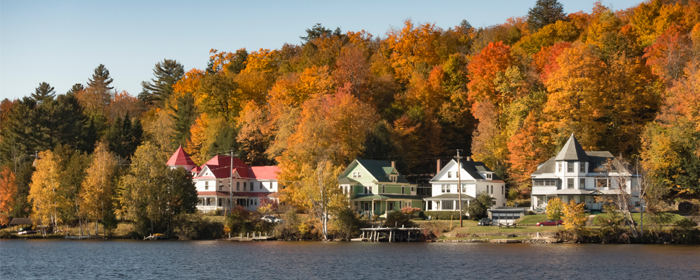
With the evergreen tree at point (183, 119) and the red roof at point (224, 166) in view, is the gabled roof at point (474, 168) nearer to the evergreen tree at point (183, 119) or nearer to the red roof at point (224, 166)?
the red roof at point (224, 166)

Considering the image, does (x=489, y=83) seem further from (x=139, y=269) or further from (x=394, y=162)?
(x=139, y=269)

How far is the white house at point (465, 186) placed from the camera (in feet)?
277

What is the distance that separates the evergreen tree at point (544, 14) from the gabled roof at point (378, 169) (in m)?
42.6

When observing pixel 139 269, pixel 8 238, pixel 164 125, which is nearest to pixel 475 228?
pixel 139 269

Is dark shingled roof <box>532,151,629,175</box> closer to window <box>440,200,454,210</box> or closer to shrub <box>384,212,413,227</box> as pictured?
window <box>440,200,454,210</box>

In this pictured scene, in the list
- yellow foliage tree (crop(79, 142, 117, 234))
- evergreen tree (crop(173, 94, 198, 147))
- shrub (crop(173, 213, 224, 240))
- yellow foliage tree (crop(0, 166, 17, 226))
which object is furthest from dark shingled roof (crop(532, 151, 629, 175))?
yellow foliage tree (crop(0, 166, 17, 226))

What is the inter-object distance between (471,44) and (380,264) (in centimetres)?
7716

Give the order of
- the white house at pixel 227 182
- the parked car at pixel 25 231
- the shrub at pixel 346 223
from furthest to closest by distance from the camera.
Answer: the white house at pixel 227 182 → the parked car at pixel 25 231 → the shrub at pixel 346 223

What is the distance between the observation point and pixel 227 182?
97.9 m

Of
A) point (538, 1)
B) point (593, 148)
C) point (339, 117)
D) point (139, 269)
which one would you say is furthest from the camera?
point (538, 1)

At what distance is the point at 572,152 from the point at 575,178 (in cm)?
300

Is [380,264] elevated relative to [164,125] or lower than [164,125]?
lower

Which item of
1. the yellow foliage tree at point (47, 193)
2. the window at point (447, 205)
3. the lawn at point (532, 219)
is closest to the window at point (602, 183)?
the lawn at point (532, 219)

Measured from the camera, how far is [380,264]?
52281mm
